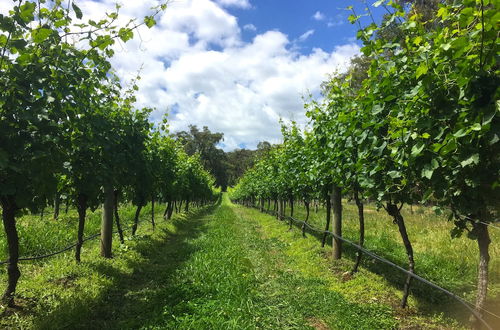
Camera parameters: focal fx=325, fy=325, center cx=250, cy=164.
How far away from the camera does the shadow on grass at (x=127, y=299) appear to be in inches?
208

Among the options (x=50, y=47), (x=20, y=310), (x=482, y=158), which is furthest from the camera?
(x=20, y=310)

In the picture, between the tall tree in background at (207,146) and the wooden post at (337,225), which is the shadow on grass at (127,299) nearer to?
the wooden post at (337,225)

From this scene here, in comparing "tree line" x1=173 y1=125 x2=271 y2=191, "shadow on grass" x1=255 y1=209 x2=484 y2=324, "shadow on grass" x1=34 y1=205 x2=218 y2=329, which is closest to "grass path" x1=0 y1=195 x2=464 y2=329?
"shadow on grass" x1=34 y1=205 x2=218 y2=329

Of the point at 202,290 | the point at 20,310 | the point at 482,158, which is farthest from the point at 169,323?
the point at 482,158

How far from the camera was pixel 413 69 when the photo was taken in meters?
4.41

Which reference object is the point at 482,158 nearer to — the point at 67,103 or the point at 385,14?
the point at 385,14

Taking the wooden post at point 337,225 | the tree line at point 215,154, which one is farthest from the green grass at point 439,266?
the tree line at point 215,154

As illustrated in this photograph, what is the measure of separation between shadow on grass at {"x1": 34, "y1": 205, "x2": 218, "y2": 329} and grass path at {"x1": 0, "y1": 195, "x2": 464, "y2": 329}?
17 mm

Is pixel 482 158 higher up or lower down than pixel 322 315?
higher up

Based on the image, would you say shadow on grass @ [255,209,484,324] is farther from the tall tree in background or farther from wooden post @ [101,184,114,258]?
the tall tree in background

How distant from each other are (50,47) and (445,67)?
5.01m

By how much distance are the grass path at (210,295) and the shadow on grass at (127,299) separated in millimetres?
17

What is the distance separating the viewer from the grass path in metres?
5.36

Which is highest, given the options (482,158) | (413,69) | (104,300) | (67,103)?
(413,69)
